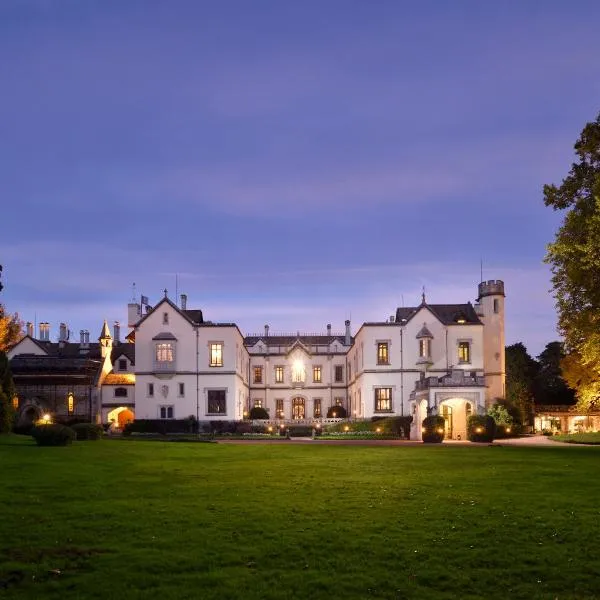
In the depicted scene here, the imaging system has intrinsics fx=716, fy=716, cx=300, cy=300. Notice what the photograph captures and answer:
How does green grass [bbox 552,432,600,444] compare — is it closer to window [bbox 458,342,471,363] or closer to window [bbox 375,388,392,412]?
window [bbox 458,342,471,363]

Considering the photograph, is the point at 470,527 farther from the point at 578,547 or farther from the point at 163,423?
the point at 163,423

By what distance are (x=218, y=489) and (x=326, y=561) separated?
7651 mm

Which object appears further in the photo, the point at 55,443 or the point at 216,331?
the point at 216,331

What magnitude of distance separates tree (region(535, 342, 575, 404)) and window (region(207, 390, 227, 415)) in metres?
40.0

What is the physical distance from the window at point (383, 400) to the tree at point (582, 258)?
3158 cm

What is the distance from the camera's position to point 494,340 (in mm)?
66688

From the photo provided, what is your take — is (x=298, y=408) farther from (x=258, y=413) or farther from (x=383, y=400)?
(x=383, y=400)

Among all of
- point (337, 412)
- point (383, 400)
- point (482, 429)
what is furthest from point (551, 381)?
point (482, 429)

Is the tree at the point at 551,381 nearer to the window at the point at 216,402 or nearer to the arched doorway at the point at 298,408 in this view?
the arched doorway at the point at 298,408

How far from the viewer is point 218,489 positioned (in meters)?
18.0

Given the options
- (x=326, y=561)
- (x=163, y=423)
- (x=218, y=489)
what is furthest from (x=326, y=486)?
(x=163, y=423)

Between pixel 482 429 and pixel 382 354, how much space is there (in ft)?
65.1

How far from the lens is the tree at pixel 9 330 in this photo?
76688 millimetres

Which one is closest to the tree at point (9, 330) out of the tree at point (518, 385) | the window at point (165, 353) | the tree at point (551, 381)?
the window at point (165, 353)
